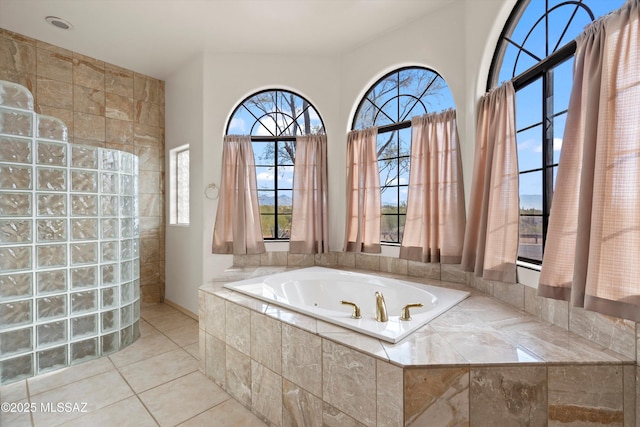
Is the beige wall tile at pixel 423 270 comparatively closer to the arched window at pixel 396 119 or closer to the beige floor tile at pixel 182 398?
the arched window at pixel 396 119

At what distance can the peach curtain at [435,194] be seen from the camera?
2.23 meters

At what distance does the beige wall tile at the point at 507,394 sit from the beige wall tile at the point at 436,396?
4 centimetres

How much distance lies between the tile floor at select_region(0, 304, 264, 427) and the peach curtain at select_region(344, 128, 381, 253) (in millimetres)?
1619

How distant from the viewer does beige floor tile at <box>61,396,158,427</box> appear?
5.33 feet

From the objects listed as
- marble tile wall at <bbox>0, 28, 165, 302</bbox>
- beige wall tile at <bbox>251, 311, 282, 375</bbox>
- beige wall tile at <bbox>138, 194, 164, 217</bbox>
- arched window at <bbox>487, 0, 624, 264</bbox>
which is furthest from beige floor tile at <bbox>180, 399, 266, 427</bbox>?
beige wall tile at <bbox>138, 194, 164, 217</bbox>

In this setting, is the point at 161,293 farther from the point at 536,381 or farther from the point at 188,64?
the point at 536,381

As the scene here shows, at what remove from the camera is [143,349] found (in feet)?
8.11

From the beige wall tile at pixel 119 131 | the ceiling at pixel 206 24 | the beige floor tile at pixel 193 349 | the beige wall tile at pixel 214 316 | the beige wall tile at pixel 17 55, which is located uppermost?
the ceiling at pixel 206 24

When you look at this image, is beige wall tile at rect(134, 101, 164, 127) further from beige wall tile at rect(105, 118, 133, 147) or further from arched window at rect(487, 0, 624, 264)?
arched window at rect(487, 0, 624, 264)

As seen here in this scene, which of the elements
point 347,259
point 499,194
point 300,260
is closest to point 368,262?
point 347,259

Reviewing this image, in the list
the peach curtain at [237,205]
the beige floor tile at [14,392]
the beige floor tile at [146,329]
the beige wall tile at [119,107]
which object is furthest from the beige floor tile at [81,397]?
the beige wall tile at [119,107]

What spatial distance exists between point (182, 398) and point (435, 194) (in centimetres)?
225

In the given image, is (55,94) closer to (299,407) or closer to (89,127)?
(89,127)

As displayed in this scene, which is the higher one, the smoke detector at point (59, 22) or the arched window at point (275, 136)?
the smoke detector at point (59, 22)
